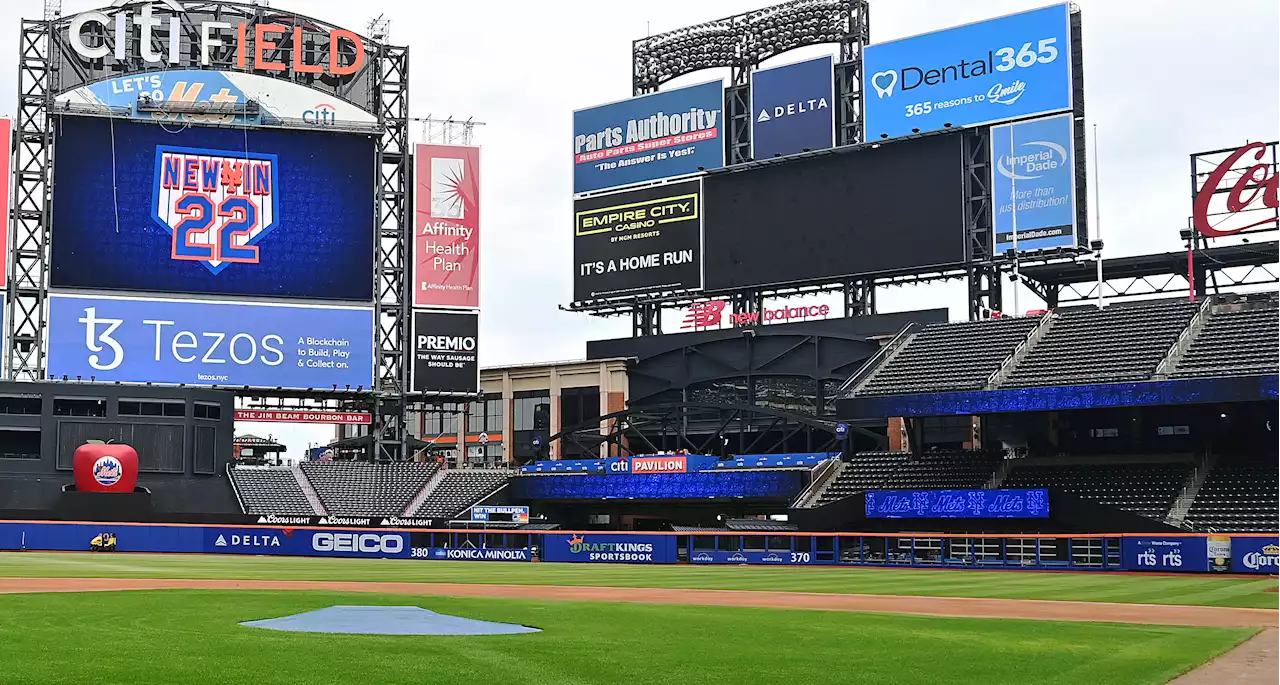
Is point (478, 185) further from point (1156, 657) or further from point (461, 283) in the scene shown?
point (1156, 657)

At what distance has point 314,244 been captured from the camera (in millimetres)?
70750

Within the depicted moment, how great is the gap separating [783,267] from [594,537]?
2382 cm

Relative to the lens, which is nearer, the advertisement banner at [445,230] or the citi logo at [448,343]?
the advertisement banner at [445,230]

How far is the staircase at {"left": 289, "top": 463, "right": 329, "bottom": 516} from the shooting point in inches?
2689

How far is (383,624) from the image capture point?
18.5 meters

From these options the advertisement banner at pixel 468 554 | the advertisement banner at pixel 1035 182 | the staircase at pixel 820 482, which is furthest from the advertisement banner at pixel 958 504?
the advertisement banner at pixel 1035 182

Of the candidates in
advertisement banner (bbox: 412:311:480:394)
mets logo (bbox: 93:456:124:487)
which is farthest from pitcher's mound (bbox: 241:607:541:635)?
advertisement banner (bbox: 412:311:480:394)

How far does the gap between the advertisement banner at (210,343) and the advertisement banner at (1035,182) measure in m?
31.7

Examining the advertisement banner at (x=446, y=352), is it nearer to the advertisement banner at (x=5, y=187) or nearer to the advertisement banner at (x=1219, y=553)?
the advertisement banner at (x=5, y=187)

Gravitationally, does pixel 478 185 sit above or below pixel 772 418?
above

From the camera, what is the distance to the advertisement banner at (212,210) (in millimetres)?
67875

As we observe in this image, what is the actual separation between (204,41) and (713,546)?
40736mm

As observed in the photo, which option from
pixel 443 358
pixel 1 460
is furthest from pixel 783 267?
pixel 1 460

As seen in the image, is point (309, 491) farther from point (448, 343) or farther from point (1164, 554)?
point (1164, 554)
